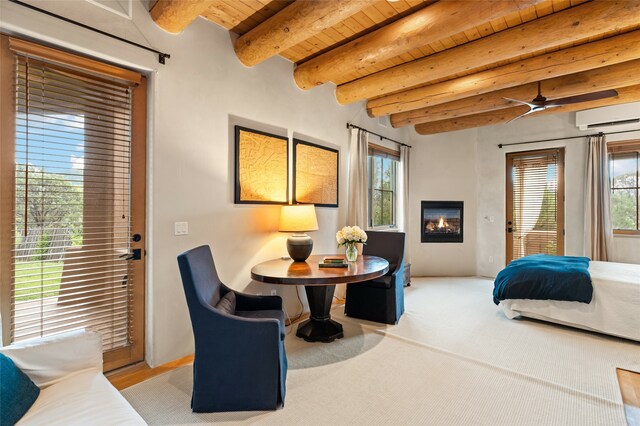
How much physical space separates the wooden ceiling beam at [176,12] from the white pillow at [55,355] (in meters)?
2.26

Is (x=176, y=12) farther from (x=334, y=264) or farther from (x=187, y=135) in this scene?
(x=334, y=264)

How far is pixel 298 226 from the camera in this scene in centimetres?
322

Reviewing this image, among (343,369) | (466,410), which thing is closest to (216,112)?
(343,369)

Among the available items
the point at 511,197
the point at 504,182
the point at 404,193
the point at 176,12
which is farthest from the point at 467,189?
the point at 176,12

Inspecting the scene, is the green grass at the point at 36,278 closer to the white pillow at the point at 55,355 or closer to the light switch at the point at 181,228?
the white pillow at the point at 55,355

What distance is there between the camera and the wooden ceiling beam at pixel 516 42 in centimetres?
253

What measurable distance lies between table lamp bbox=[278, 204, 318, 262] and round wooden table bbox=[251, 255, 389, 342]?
0.36 ft

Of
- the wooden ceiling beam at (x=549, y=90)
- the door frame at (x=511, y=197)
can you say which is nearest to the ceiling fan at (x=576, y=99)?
Answer: the wooden ceiling beam at (x=549, y=90)

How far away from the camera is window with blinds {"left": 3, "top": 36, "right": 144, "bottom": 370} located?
1.99 meters

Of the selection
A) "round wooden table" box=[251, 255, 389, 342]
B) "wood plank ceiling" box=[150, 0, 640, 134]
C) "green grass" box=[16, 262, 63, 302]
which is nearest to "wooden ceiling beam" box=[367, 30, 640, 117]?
"wood plank ceiling" box=[150, 0, 640, 134]

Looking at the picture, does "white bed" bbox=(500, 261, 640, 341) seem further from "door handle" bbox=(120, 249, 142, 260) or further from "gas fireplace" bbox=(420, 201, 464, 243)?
"door handle" bbox=(120, 249, 142, 260)

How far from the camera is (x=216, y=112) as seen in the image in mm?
2918

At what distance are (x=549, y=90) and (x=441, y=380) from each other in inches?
158

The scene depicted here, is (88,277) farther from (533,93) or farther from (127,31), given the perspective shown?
(533,93)
